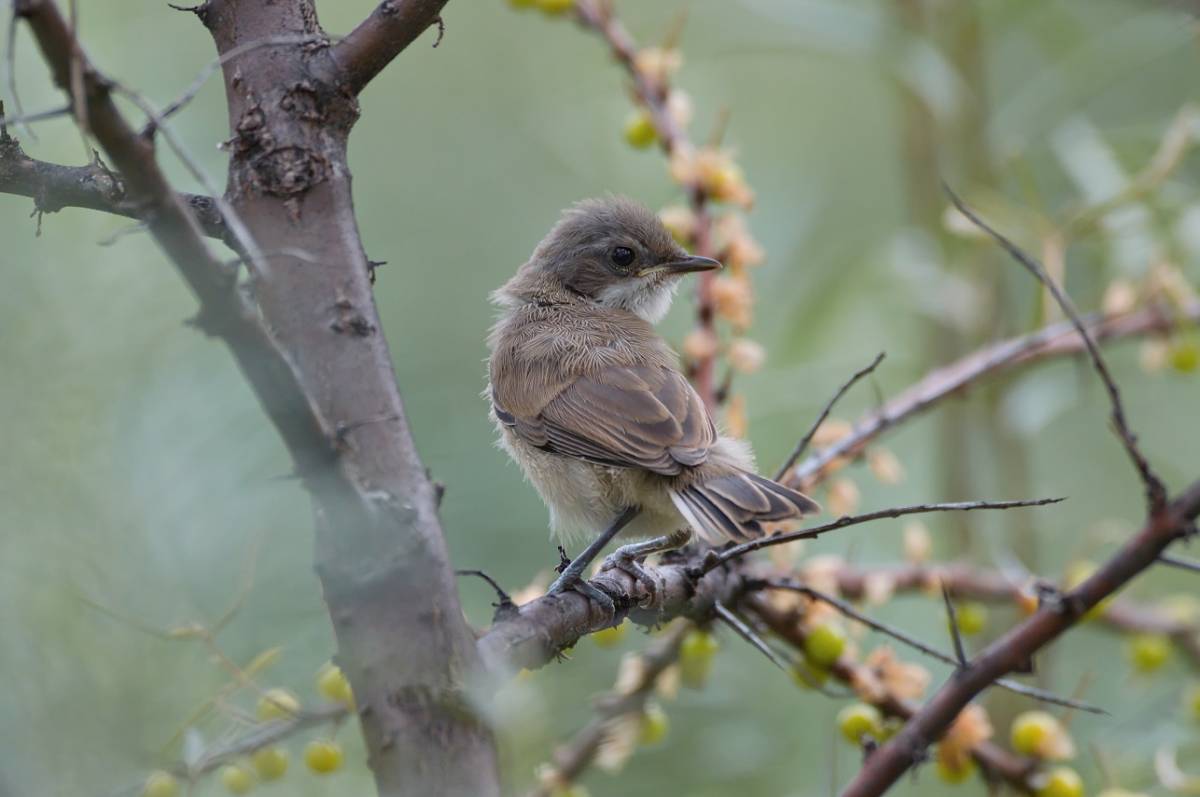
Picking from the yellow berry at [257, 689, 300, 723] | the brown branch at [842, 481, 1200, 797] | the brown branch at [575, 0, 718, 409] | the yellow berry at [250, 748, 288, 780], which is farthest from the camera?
the brown branch at [575, 0, 718, 409]

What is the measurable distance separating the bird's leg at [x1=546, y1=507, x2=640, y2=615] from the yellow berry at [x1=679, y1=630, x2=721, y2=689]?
1.04 ft

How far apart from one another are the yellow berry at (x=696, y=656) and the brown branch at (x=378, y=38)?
→ 162 cm

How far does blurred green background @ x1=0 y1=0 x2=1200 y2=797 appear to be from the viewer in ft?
5.35

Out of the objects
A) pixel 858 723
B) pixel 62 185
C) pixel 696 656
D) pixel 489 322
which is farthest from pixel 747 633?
pixel 489 322

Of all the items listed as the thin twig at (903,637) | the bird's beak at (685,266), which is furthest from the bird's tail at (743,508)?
the bird's beak at (685,266)

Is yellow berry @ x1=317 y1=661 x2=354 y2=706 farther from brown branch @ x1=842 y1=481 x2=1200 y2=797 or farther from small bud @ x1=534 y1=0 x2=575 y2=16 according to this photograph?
small bud @ x1=534 y1=0 x2=575 y2=16

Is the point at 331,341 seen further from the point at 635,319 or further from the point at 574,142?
the point at 574,142

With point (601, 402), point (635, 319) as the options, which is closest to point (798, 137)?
point (635, 319)

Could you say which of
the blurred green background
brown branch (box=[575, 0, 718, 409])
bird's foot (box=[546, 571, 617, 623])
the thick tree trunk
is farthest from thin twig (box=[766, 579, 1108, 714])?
the thick tree trunk

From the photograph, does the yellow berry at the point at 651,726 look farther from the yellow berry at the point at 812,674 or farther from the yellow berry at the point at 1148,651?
the yellow berry at the point at 1148,651

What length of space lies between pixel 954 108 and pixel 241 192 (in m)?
3.81

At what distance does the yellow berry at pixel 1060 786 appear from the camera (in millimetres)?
2658

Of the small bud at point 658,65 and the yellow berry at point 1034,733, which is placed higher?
the small bud at point 658,65

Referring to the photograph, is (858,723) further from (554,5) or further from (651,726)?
(554,5)
